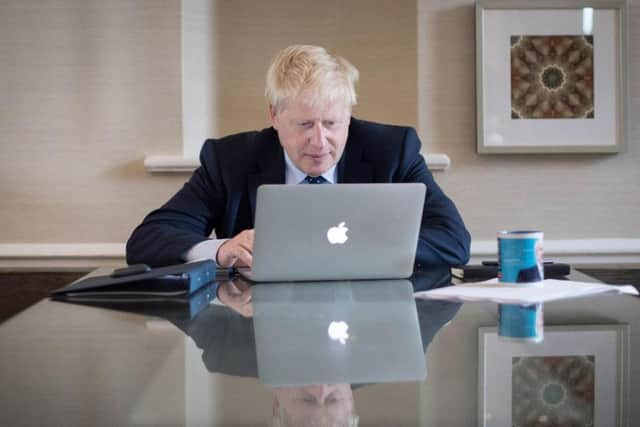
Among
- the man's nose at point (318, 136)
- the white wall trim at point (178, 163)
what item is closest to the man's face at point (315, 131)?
the man's nose at point (318, 136)

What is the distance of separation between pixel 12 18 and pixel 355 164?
5.36 feet

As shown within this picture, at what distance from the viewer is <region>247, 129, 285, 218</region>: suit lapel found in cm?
234

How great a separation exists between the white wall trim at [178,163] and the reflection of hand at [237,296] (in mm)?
1470

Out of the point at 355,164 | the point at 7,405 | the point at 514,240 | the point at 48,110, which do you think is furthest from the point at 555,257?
the point at 7,405

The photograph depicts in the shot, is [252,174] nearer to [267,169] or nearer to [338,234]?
[267,169]

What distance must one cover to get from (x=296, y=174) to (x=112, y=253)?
110 centimetres

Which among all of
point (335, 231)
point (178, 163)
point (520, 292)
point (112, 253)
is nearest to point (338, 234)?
point (335, 231)

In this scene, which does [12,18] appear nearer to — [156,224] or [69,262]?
[69,262]

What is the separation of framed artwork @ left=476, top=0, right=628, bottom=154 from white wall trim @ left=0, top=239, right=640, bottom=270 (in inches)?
14.7

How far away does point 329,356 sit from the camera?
3.03 feet

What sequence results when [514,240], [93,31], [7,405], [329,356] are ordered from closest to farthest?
[7,405]
[329,356]
[514,240]
[93,31]

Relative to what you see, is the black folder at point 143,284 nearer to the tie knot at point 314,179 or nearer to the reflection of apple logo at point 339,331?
the reflection of apple logo at point 339,331

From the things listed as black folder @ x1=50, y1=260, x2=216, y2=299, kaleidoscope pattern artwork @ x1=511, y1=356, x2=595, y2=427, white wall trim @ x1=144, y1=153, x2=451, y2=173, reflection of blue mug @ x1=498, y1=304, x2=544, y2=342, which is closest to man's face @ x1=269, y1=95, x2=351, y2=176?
black folder @ x1=50, y1=260, x2=216, y2=299

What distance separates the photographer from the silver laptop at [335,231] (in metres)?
1.57
